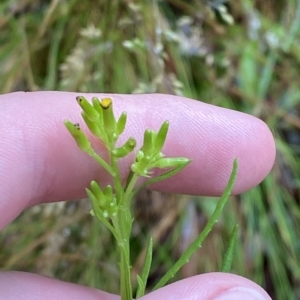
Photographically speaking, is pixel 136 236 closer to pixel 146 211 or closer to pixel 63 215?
pixel 146 211

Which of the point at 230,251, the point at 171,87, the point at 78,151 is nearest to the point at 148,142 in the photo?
the point at 230,251

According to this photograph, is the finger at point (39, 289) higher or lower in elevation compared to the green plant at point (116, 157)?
lower

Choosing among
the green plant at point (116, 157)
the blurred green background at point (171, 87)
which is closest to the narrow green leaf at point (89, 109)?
the green plant at point (116, 157)

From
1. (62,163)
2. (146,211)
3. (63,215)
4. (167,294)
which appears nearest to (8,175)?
(62,163)

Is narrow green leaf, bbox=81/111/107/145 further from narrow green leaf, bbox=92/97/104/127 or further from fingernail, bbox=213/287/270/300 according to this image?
fingernail, bbox=213/287/270/300

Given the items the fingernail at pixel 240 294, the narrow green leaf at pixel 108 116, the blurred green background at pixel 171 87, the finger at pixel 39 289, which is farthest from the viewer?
the blurred green background at pixel 171 87

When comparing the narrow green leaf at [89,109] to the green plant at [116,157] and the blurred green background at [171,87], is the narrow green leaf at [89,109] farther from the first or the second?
the blurred green background at [171,87]

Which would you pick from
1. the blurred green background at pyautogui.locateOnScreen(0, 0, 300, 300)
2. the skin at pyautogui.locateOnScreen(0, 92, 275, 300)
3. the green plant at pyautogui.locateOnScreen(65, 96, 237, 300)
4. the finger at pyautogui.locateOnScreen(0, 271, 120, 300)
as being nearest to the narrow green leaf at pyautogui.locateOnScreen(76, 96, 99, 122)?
the green plant at pyautogui.locateOnScreen(65, 96, 237, 300)

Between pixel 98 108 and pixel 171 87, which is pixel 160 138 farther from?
pixel 171 87
